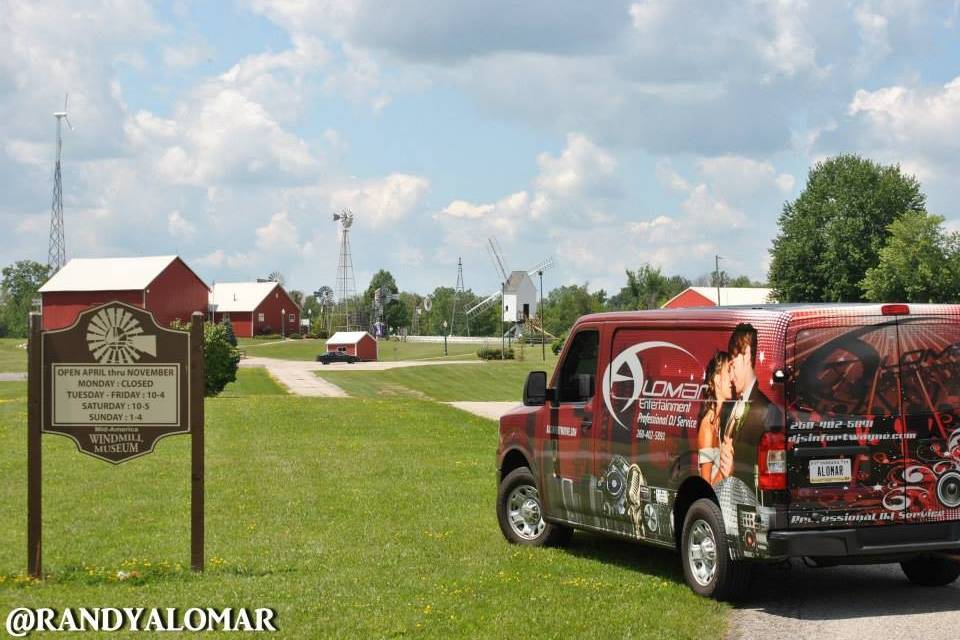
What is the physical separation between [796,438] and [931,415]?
4.14 feet

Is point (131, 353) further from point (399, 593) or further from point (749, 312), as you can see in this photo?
point (749, 312)

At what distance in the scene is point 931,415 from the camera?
981 cm

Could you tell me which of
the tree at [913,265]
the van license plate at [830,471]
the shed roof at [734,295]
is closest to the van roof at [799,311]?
the van license plate at [830,471]

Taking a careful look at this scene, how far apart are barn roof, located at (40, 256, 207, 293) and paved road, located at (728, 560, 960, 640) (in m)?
106

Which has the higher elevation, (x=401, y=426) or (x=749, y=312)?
(x=749, y=312)

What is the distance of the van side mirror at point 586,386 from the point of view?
38.4ft

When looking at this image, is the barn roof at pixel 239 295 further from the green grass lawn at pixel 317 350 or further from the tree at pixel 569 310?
the tree at pixel 569 310

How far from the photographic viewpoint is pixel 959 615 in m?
9.62

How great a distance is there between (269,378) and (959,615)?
222 ft

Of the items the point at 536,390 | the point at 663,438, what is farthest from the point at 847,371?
the point at 536,390

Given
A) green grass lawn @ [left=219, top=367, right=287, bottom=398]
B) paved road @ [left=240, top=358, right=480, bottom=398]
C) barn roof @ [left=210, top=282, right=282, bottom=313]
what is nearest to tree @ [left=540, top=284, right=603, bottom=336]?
barn roof @ [left=210, top=282, right=282, bottom=313]

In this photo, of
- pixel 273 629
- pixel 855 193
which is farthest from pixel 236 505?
pixel 855 193

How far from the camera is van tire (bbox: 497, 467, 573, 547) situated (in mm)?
12680

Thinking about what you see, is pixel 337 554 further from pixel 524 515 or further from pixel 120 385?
pixel 120 385
